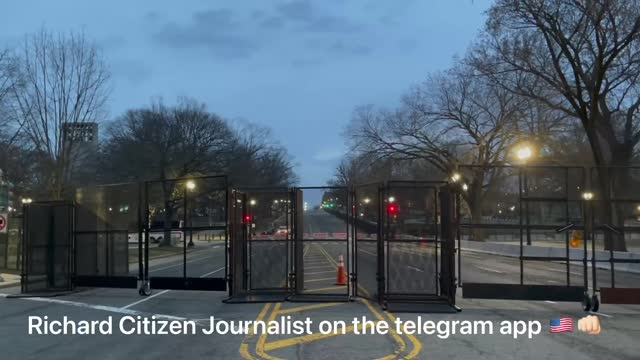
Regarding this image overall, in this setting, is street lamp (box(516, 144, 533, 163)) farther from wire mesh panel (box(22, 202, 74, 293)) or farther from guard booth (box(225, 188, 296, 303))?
wire mesh panel (box(22, 202, 74, 293))

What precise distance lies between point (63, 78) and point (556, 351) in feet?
71.1

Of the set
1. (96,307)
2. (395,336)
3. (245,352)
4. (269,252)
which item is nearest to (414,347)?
(395,336)

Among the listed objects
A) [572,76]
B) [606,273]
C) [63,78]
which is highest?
[572,76]

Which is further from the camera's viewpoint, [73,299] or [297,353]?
[73,299]

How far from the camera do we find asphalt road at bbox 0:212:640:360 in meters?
9.20

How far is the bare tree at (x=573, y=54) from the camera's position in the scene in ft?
101

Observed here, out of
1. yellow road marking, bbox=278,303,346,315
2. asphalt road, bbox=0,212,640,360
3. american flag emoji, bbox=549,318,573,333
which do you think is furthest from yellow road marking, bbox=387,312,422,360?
yellow road marking, bbox=278,303,346,315

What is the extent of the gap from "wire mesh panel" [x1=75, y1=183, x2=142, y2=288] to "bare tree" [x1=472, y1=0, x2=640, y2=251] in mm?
22477

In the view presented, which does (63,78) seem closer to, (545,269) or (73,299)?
(73,299)

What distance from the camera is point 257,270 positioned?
51.1 ft

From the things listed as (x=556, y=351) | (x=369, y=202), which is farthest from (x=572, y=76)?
(x=556, y=351)

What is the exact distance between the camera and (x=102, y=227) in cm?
1709

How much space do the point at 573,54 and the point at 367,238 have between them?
2392 cm

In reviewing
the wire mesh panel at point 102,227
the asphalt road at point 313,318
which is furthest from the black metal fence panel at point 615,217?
the wire mesh panel at point 102,227
